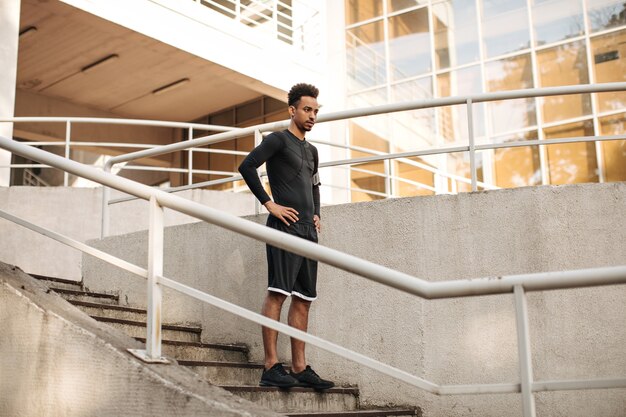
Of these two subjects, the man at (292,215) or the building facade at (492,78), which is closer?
the man at (292,215)

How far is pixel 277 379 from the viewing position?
506cm

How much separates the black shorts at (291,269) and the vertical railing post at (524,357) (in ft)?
6.78

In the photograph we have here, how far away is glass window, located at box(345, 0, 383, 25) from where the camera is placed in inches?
734

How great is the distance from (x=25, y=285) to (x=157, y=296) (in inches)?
38.1

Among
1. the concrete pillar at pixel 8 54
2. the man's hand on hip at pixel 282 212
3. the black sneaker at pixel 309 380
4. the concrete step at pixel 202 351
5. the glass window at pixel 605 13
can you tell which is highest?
the glass window at pixel 605 13

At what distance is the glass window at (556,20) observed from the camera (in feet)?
51.5

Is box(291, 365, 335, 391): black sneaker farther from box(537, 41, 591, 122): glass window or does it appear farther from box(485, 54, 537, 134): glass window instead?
box(485, 54, 537, 134): glass window

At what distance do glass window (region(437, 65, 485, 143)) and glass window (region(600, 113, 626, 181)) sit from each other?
274 centimetres

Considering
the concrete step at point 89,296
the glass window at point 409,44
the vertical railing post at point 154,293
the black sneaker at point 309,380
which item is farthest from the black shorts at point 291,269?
the glass window at point 409,44

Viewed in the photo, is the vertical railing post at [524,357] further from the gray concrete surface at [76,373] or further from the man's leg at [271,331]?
the man's leg at [271,331]

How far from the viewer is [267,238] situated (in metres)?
3.87

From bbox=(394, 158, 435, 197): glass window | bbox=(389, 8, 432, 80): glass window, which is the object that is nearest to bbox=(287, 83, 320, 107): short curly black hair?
bbox=(394, 158, 435, 197): glass window

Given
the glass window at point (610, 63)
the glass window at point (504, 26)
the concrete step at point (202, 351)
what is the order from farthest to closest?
the glass window at point (504, 26) → the glass window at point (610, 63) → the concrete step at point (202, 351)

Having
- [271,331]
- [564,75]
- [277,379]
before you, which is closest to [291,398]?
[277,379]
